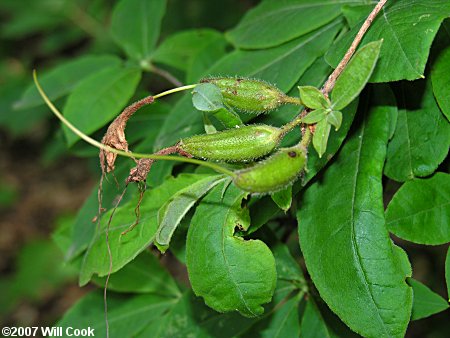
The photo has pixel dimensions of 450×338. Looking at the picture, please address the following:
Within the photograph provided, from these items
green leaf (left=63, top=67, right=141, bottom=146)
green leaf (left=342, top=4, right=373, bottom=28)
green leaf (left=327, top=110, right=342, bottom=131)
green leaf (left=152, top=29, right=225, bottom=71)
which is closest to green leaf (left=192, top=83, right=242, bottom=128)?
green leaf (left=327, top=110, right=342, bottom=131)

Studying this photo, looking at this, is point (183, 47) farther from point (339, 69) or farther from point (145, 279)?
point (339, 69)

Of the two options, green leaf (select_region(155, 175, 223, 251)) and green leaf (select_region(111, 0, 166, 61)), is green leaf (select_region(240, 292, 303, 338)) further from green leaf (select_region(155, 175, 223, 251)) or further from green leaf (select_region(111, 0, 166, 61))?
green leaf (select_region(111, 0, 166, 61))

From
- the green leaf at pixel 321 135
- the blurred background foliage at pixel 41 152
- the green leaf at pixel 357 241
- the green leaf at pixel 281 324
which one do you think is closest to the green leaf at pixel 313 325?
the green leaf at pixel 281 324

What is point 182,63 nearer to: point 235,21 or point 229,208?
point 229,208

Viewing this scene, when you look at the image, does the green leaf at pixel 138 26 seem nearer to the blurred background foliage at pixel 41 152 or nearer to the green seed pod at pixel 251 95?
the blurred background foliage at pixel 41 152

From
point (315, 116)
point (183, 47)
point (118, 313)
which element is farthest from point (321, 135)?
point (183, 47)

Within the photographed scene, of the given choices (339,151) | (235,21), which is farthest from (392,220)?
(235,21)

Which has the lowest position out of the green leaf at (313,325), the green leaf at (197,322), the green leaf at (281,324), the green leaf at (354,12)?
the green leaf at (197,322)
